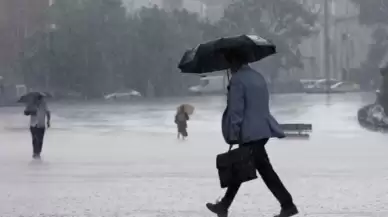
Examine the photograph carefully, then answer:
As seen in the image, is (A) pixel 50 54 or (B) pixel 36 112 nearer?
(B) pixel 36 112

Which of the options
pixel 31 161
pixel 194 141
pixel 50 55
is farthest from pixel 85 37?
pixel 31 161

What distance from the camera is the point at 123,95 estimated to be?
7481 cm

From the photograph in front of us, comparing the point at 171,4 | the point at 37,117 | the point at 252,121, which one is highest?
the point at 252,121

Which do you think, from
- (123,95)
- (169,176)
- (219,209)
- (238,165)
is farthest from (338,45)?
(238,165)

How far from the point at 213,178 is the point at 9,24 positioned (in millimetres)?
72289

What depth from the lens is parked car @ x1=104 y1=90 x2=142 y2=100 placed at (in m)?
74.1

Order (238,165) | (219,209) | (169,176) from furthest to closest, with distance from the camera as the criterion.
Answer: (169,176), (219,209), (238,165)

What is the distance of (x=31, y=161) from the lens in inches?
714

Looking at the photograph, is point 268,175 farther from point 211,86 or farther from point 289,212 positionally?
point 211,86

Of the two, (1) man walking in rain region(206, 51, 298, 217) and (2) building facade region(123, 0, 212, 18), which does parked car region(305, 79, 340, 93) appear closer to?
(2) building facade region(123, 0, 212, 18)

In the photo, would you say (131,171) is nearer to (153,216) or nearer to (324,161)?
(324,161)

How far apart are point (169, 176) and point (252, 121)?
5898 mm

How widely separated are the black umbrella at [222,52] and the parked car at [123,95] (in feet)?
213

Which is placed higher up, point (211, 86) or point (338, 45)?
point (338, 45)
